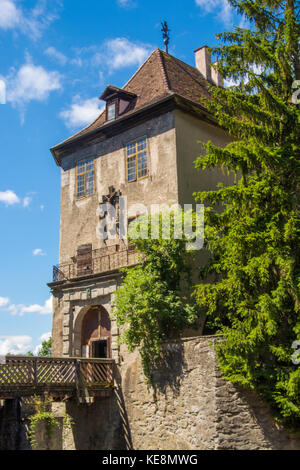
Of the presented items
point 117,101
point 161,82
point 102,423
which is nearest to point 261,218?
point 102,423

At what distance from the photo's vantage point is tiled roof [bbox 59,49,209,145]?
2128cm

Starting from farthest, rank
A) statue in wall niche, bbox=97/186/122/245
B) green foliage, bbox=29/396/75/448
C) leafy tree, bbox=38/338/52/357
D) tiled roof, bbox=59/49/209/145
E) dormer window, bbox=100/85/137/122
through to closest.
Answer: leafy tree, bbox=38/338/52/357, dormer window, bbox=100/85/137/122, tiled roof, bbox=59/49/209/145, statue in wall niche, bbox=97/186/122/245, green foliage, bbox=29/396/75/448

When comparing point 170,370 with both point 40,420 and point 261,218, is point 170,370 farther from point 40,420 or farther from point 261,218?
point 261,218

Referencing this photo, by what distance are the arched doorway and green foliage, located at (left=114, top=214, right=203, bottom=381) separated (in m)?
3.48

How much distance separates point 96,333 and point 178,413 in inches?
246

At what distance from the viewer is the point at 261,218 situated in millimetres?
14062

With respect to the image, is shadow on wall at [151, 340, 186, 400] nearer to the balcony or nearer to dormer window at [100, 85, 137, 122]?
the balcony

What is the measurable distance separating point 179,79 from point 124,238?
7.50 m

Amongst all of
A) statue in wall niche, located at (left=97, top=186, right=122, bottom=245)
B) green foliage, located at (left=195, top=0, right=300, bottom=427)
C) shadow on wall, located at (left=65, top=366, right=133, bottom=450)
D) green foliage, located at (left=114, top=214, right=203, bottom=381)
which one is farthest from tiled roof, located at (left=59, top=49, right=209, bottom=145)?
shadow on wall, located at (left=65, top=366, right=133, bottom=450)

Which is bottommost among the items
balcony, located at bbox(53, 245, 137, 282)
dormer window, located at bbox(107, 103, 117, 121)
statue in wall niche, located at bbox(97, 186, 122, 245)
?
balcony, located at bbox(53, 245, 137, 282)

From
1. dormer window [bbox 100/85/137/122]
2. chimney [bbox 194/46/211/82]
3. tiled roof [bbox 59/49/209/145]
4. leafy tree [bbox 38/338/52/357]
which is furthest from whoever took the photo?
leafy tree [bbox 38/338/52/357]
